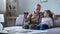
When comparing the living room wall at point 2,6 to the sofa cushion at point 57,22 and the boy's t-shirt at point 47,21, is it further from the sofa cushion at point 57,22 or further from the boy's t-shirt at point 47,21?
the sofa cushion at point 57,22

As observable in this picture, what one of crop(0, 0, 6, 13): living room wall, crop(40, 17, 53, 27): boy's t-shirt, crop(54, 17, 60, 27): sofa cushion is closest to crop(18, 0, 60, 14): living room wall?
crop(0, 0, 6, 13): living room wall

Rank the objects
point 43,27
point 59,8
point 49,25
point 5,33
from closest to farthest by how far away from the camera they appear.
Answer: point 5,33
point 43,27
point 49,25
point 59,8

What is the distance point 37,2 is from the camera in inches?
174

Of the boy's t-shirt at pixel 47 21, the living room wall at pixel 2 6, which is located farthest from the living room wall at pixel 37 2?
the boy's t-shirt at pixel 47 21

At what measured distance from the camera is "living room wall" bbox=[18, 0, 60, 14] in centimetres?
432

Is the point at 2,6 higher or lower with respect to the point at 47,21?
higher

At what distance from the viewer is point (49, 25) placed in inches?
122

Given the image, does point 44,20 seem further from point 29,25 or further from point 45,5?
point 45,5

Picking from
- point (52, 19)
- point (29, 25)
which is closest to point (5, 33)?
point (29, 25)

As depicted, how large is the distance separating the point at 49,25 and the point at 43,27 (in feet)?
0.93

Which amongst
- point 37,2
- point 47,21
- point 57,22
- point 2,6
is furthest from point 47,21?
point 2,6


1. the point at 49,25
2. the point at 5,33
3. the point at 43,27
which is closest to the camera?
the point at 5,33

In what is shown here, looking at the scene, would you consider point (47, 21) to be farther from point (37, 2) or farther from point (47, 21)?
point (37, 2)

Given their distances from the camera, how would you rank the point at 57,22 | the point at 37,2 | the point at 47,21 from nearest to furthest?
the point at 47,21
the point at 57,22
the point at 37,2
